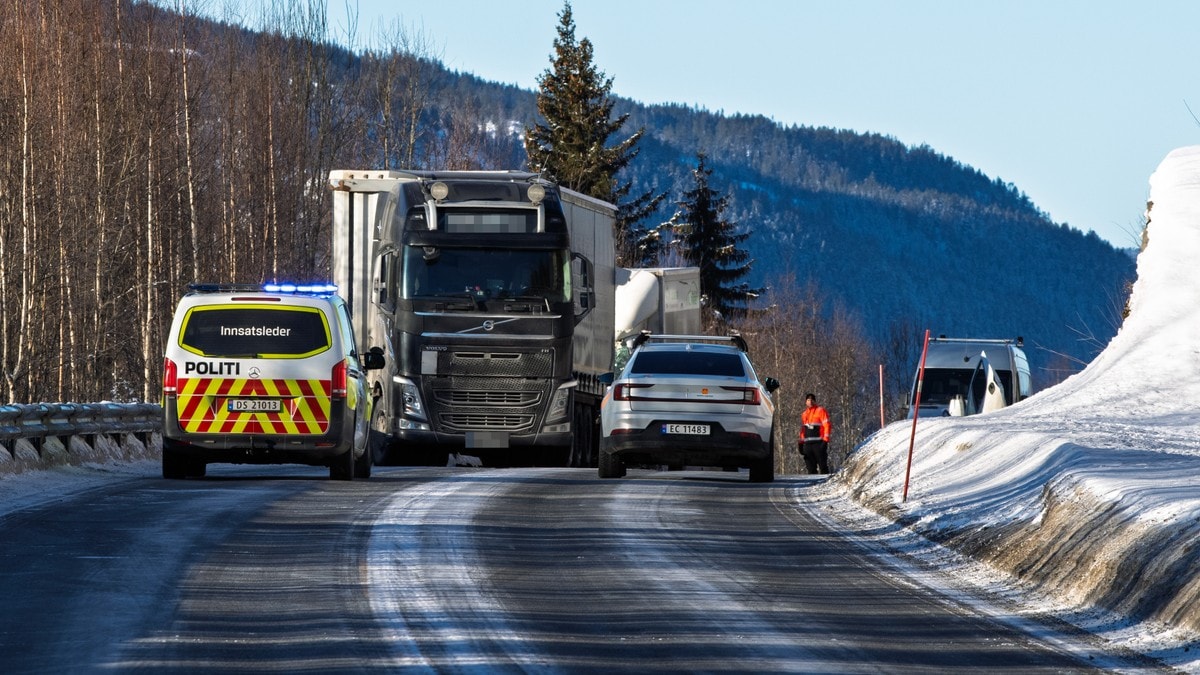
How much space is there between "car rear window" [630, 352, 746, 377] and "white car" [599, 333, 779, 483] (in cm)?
3

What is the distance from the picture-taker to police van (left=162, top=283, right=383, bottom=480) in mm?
19047

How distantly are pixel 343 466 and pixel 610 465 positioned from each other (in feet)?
10.4

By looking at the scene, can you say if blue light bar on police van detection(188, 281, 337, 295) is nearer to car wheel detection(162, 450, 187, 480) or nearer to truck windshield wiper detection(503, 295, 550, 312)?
car wheel detection(162, 450, 187, 480)

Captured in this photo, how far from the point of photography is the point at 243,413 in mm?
19047

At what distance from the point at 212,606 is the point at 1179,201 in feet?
73.2

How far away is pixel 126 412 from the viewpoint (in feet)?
77.3

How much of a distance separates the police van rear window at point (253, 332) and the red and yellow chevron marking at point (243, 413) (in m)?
0.31

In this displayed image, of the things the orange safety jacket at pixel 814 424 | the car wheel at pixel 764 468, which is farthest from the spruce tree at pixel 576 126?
the car wheel at pixel 764 468

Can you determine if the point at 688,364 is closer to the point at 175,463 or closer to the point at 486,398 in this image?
the point at 486,398

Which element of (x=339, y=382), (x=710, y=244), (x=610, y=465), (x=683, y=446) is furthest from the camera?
(x=710, y=244)

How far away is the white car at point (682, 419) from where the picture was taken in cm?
2030

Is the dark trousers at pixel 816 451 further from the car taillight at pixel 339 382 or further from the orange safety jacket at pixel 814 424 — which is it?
the car taillight at pixel 339 382

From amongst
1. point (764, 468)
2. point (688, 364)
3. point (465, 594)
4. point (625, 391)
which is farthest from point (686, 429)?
point (465, 594)

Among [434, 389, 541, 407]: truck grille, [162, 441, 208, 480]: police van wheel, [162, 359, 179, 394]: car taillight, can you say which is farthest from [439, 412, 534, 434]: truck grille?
[162, 359, 179, 394]: car taillight
